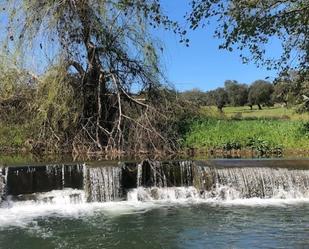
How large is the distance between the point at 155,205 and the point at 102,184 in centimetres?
181

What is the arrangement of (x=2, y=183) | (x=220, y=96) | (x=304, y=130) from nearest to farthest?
1. (x=2, y=183)
2. (x=304, y=130)
3. (x=220, y=96)

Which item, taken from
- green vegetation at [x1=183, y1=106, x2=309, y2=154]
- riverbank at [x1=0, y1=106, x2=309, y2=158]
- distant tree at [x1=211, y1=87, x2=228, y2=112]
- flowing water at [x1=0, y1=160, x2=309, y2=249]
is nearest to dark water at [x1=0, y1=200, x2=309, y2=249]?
flowing water at [x1=0, y1=160, x2=309, y2=249]

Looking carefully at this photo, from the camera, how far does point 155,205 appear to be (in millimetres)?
14391

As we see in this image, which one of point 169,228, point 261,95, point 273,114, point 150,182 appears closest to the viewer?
point 169,228

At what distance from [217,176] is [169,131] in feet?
19.6

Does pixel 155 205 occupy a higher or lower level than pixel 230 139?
lower

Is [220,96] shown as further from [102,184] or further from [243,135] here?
[102,184]

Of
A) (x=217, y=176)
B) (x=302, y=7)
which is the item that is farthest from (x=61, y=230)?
(x=302, y=7)

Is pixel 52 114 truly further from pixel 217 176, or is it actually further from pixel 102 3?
pixel 217 176

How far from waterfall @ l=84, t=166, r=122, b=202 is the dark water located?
113 cm

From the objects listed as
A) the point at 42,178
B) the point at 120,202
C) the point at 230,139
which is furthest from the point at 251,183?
the point at 230,139

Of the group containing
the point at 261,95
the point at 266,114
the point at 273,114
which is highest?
the point at 261,95

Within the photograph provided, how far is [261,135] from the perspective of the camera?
2389cm

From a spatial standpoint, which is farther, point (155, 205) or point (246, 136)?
point (246, 136)
